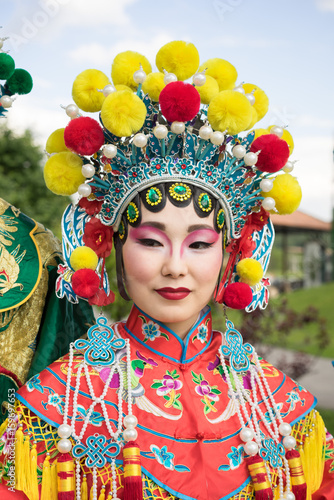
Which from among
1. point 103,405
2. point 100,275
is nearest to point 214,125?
point 100,275

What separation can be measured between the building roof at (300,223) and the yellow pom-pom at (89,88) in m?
14.3

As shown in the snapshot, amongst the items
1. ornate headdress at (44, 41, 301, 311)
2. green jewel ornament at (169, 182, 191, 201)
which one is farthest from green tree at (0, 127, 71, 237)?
green jewel ornament at (169, 182, 191, 201)

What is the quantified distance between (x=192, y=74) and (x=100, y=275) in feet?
2.83

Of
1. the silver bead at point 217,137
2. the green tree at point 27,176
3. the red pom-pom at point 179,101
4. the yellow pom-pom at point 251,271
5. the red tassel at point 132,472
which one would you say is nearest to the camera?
the red tassel at point 132,472

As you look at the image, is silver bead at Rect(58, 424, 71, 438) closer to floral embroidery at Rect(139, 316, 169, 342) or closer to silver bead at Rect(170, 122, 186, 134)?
floral embroidery at Rect(139, 316, 169, 342)

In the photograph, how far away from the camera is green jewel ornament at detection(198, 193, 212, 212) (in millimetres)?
1943

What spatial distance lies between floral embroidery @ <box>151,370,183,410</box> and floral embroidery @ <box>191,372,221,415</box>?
7 centimetres

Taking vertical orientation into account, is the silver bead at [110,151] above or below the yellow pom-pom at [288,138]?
below

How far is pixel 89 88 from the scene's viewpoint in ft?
6.47

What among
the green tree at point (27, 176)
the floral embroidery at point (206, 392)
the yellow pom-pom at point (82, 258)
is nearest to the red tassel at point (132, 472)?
the floral embroidery at point (206, 392)

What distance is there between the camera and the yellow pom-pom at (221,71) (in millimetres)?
2082

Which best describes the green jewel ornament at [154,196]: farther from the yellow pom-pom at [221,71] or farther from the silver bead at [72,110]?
the yellow pom-pom at [221,71]

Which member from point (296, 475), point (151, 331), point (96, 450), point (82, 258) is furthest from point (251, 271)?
point (96, 450)

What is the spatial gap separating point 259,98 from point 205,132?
16.2 inches
